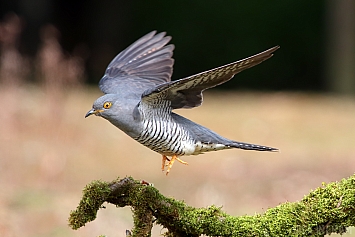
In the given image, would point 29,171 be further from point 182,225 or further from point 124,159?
point 182,225

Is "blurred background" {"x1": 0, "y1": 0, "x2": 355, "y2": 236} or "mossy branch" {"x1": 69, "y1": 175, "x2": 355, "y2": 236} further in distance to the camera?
"blurred background" {"x1": 0, "y1": 0, "x2": 355, "y2": 236}

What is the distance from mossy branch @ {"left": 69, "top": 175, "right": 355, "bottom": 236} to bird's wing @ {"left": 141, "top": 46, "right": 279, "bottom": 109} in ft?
1.95

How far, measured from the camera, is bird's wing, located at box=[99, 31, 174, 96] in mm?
4570

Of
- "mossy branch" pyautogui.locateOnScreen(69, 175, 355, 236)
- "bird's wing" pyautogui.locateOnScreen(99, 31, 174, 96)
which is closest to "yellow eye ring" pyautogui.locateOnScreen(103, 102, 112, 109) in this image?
"mossy branch" pyautogui.locateOnScreen(69, 175, 355, 236)

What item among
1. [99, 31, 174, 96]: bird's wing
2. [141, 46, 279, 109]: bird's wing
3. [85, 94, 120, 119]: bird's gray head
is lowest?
[85, 94, 120, 119]: bird's gray head

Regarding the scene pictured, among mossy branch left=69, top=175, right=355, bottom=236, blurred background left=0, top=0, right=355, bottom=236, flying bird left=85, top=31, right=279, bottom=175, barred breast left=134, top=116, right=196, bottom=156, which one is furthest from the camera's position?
blurred background left=0, top=0, right=355, bottom=236

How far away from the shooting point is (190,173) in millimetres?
8695

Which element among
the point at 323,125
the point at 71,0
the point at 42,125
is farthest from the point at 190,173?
the point at 71,0

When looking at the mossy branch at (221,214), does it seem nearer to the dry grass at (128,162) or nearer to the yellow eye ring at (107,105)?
the yellow eye ring at (107,105)

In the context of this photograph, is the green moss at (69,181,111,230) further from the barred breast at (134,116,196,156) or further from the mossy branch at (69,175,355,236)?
the barred breast at (134,116,196,156)

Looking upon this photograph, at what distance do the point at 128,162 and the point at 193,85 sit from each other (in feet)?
17.7

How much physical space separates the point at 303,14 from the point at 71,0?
26.4 feet

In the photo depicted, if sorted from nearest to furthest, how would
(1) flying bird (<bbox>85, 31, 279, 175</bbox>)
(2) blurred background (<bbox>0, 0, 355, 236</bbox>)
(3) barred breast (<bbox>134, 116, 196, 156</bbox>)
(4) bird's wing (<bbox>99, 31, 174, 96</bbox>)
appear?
(1) flying bird (<bbox>85, 31, 279, 175</bbox>)
(3) barred breast (<bbox>134, 116, 196, 156</bbox>)
(4) bird's wing (<bbox>99, 31, 174, 96</bbox>)
(2) blurred background (<bbox>0, 0, 355, 236</bbox>)

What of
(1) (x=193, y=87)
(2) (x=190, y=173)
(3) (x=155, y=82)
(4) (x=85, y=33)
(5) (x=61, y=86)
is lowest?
(1) (x=193, y=87)
